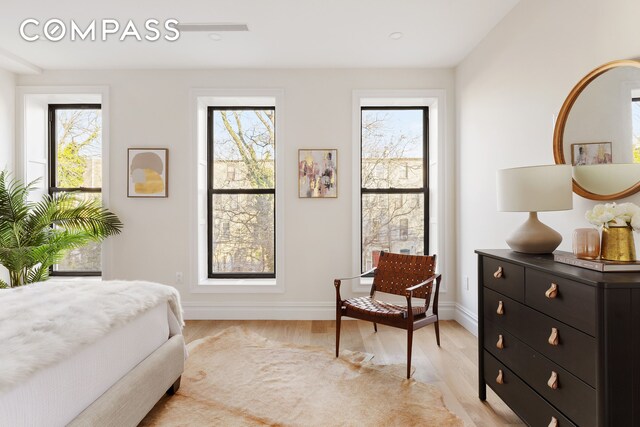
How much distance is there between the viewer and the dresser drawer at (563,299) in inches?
55.1

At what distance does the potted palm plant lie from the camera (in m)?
3.34

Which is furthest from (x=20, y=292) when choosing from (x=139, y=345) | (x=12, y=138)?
(x=12, y=138)

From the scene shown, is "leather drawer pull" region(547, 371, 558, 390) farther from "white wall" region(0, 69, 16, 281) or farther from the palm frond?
"white wall" region(0, 69, 16, 281)

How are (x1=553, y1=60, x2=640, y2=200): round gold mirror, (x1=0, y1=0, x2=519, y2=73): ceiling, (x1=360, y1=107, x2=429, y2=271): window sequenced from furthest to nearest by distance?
(x1=360, y1=107, x2=429, y2=271): window, (x1=0, y1=0, x2=519, y2=73): ceiling, (x1=553, y1=60, x2=640, y2=200): round gold mirror

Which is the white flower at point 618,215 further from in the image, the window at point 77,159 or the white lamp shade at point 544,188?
the window at point 77,159

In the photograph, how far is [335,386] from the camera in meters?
2.45

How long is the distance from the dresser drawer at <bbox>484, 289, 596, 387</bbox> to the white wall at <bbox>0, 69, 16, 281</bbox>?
15.6ft

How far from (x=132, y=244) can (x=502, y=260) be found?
12.2 feet

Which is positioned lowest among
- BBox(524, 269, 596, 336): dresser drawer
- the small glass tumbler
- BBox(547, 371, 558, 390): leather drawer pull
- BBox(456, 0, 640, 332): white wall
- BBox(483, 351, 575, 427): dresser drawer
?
BBox(483, 351, 575, 427): dresser drawer

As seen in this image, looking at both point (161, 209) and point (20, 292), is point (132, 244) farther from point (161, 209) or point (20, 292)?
point (20, 292)

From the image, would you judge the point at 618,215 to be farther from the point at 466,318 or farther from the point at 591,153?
the point at 466,318

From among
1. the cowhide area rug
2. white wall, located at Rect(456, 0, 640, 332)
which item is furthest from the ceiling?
the cowhide area rug

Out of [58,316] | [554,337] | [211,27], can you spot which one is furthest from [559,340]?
[211,27]

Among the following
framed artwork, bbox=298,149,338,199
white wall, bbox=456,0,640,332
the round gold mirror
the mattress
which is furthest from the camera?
framed artwork, bbox=298,149,338,199
